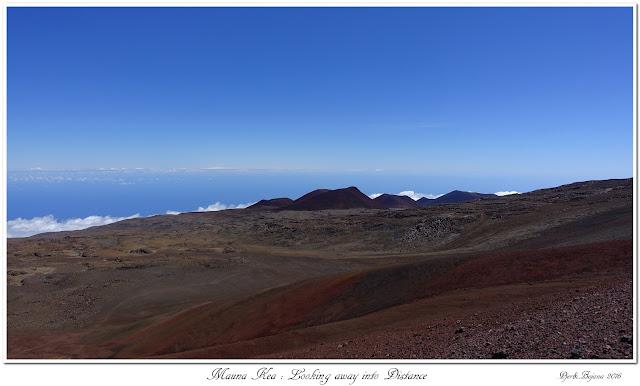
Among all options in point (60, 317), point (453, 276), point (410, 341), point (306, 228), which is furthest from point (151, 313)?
point (306, 228)

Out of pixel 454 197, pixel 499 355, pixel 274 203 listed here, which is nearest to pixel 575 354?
pixel 499 355

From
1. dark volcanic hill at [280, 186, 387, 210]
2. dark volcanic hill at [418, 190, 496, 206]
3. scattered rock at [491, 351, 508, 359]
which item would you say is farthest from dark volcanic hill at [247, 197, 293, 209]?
scattered rock at [491, 351, 508, 359]

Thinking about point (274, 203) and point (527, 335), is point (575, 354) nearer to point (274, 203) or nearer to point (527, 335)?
point (527, 335)

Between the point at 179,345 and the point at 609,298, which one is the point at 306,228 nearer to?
the point at 179,345

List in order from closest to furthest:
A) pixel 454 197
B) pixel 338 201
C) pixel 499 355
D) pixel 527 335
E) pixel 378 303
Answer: pixel 499 355 → pixel 527 335 → pixel 378 303 → pixel 338 201 → pixel 454 197

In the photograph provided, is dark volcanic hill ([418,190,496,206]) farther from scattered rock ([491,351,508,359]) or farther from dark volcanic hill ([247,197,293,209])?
scattered rock ([491,351,508,359])

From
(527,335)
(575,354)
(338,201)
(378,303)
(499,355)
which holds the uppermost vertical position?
(338,201)
